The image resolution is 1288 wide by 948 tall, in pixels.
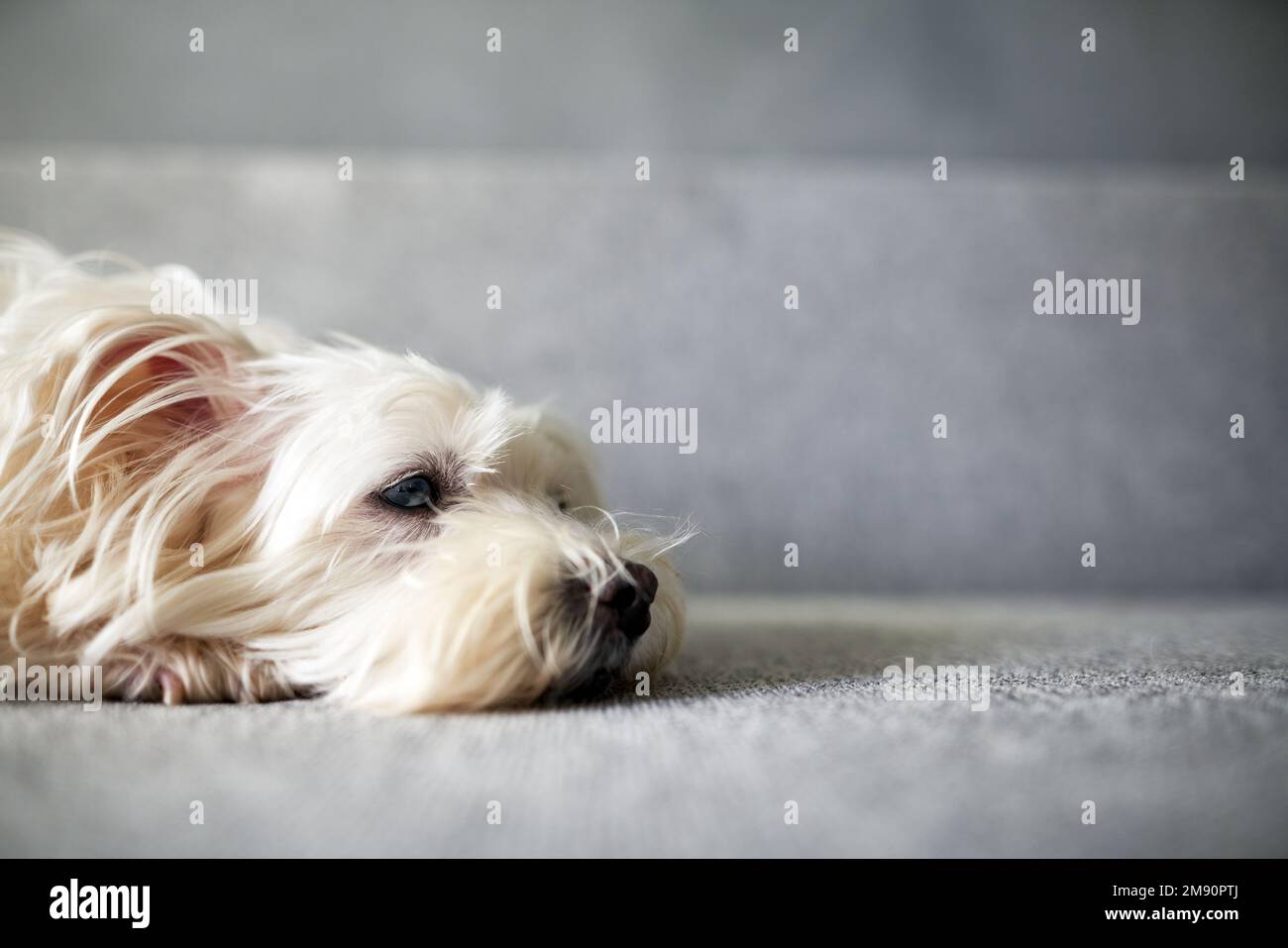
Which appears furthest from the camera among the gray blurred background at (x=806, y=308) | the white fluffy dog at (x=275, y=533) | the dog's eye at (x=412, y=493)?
the gray blurred background at (x=806, y=308)

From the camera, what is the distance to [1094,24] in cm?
254

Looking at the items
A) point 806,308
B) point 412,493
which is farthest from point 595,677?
point 806,308

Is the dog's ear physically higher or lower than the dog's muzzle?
higher

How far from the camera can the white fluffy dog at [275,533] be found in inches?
34.5

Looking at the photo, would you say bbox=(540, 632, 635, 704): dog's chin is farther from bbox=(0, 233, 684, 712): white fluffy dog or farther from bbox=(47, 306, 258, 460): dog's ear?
bbox=(47, 306, 258, 460): dog's ear

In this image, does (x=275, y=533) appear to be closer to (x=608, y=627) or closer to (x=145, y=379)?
(x=145, y=379)

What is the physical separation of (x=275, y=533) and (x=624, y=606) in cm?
39

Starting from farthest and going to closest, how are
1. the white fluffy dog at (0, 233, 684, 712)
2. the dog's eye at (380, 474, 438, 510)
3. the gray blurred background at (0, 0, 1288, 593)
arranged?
the gray blurred background at (0, 0, 1288, 593) → the dog's eye at (380, 474, 438, 510) → the white fluffy dog at (0, 233, 684, 712)

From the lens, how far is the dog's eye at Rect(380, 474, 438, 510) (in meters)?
1.01

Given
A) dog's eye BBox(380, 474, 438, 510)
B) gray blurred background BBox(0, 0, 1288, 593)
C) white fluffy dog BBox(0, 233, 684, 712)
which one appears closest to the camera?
white fluffy dog BBox(0, 233, 684, 712)

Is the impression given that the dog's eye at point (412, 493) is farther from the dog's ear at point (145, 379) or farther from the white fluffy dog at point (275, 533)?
the dog's ear at point (145, 379)

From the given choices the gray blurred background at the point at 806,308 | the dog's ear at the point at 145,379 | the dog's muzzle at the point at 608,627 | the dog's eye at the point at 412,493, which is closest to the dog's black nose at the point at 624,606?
the dog's muzzle at the point at 608,627

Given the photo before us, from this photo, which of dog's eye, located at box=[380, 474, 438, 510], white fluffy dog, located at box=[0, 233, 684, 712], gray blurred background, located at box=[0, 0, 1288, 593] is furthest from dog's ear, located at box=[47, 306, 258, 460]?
gray blurred background, located at box=[0, 0, 1288, 593]
